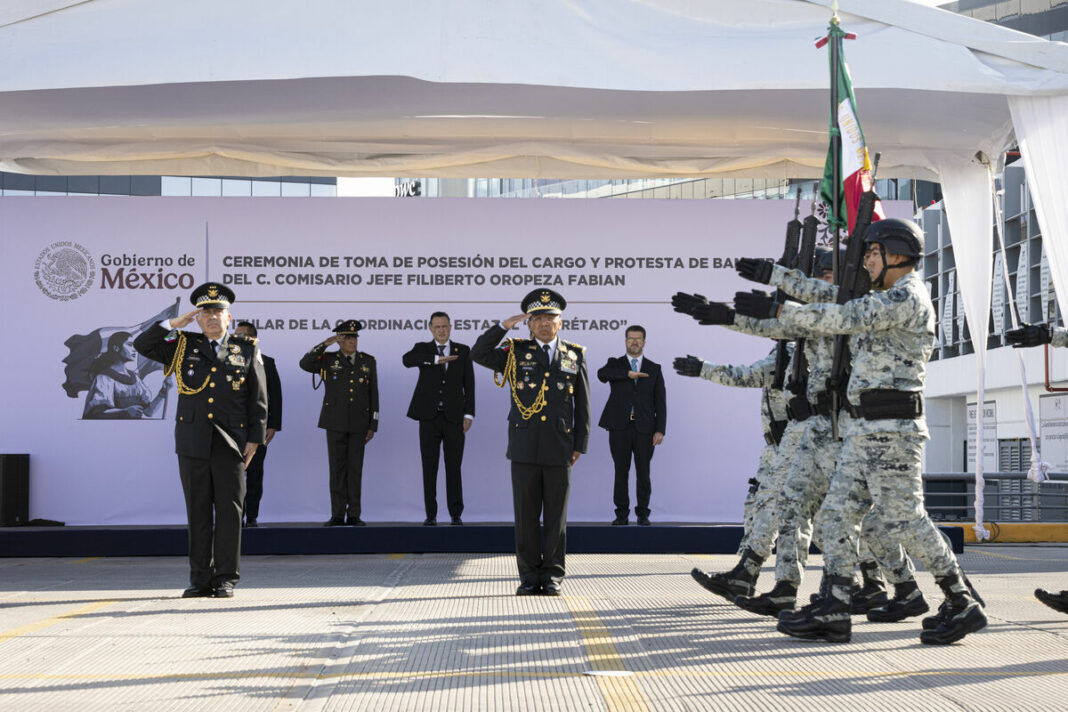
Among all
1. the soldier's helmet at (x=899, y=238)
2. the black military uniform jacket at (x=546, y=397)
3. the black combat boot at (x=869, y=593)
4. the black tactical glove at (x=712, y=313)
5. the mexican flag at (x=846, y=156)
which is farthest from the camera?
the black military uniform jacket at (x=546, y=397)

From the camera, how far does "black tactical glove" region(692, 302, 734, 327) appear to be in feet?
17.2

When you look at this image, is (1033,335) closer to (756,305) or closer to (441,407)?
(756,305)

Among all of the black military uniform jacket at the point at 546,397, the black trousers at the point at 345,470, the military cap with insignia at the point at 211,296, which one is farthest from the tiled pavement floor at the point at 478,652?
the black trousers at the point at 345,470

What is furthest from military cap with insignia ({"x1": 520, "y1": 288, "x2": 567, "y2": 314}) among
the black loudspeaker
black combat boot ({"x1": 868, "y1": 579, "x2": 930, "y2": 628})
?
the black loudspeaker

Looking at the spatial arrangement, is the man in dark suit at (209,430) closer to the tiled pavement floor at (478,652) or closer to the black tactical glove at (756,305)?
the tiled pavement floor at (478,652)

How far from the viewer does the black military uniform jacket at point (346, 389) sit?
429 inches

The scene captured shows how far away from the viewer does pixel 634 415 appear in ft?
36.0

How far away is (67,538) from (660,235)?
5760 millimetres

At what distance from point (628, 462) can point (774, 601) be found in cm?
494

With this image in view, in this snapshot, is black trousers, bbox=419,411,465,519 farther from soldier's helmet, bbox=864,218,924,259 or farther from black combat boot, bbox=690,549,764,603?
soldier's helmet, bbox=864,218,924,259

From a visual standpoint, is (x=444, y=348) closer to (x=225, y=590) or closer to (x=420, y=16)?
(x=420, y=16)

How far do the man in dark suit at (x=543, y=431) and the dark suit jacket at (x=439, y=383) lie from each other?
3118 millimetres

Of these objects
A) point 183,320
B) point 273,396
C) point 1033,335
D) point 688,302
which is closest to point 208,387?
point 183,320

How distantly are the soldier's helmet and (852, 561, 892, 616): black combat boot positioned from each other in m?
1.84
